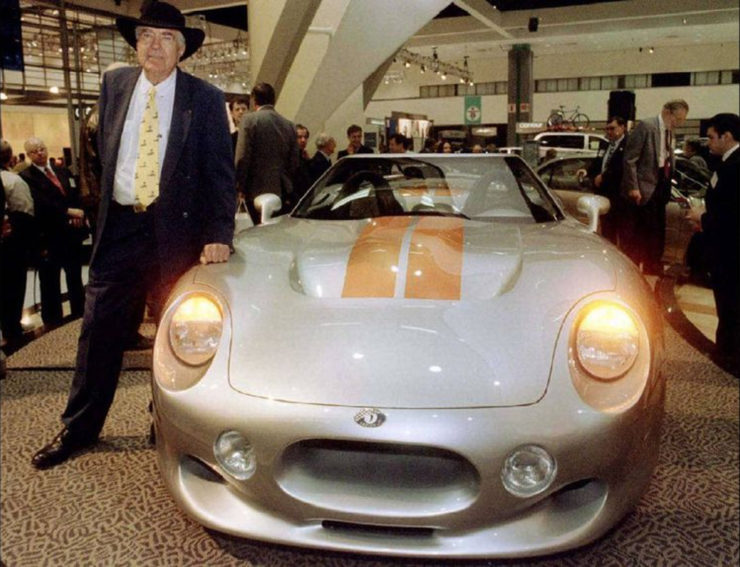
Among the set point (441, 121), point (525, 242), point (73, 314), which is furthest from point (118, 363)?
point (441, 121)

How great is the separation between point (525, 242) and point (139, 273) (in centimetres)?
133

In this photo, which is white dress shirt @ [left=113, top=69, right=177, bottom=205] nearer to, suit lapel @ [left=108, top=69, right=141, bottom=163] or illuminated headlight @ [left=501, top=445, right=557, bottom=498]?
suit lapel @ [left=108, top=69, right=141, bottom=163]

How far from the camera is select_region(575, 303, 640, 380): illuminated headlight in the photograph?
1620mm

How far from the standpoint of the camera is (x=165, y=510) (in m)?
2.13

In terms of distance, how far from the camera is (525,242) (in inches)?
87.7

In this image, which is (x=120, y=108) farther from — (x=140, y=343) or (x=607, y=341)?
(x=140, y=343)

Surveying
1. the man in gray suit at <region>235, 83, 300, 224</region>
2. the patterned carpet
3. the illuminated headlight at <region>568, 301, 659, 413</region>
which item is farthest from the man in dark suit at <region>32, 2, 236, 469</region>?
the man in gray suit at <region>235, 83, 300, 224</region>

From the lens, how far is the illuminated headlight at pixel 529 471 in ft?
4.90

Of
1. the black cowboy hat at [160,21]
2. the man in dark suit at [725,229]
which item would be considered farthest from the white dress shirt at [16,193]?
the man in dark suit at [725,229]

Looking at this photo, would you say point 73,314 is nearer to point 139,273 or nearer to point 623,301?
point 139,273

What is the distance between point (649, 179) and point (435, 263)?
13.2 ft

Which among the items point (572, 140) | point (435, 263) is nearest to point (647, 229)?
point (435, 263)

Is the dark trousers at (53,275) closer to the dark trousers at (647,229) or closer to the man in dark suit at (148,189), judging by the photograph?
the man in dark suit at (148,189)

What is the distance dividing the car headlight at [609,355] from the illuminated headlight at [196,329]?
89 centimetres
